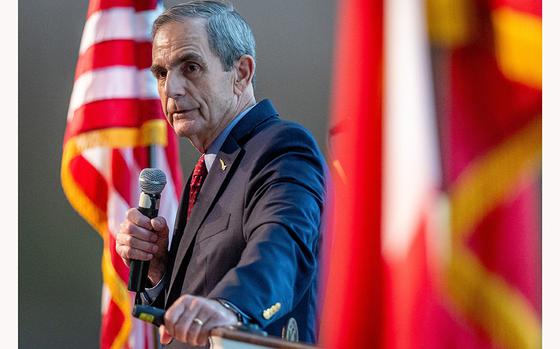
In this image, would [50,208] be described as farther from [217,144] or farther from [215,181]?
[215,181]

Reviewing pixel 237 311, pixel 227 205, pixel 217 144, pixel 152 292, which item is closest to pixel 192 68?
pixel 217 144

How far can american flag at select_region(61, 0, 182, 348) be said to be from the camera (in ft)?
8.90

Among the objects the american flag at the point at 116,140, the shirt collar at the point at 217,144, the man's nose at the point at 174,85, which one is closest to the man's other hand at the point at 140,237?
the shirt collar at the point at 217,144

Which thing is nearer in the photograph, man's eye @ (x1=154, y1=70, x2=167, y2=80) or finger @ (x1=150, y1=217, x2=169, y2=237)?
finger @ (x1=150, y1=217, x2=169, y2=237)

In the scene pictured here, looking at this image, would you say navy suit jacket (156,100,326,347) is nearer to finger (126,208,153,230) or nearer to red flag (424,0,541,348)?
finger (126,208,153,230)

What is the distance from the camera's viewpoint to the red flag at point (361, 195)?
778 millimetres

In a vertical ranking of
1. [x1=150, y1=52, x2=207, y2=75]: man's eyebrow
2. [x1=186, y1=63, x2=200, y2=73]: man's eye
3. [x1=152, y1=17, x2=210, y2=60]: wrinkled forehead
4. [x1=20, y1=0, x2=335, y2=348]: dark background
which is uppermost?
[x1=152, y1=17, x2=210, y2=60]: wrinkled forehead

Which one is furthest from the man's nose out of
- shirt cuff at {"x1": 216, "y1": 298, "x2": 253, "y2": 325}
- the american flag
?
the american flag

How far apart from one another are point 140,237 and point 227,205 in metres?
0.24

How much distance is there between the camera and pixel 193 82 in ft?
6.23

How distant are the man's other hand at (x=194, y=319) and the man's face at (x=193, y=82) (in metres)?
0.72

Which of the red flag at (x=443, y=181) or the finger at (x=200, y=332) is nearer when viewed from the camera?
the red flag at (x=443, y=181)

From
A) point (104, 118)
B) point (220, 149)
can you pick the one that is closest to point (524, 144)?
point (220, 149)

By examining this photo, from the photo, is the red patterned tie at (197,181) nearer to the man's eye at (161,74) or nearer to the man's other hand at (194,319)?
the man's eye at (161,74)
